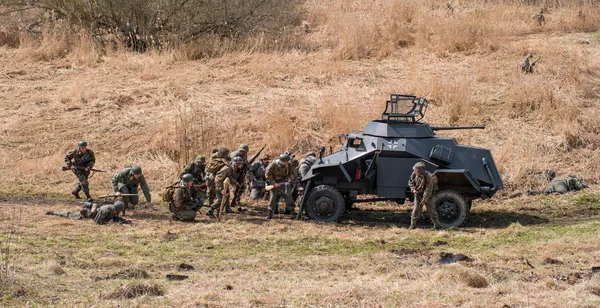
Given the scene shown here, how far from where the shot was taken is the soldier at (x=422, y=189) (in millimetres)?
13656

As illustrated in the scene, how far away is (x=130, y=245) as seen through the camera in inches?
495

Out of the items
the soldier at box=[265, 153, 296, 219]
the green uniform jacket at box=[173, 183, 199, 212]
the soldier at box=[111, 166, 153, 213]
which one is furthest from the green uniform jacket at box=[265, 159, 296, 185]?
the soldier at box=[111, 166, 153, 213]

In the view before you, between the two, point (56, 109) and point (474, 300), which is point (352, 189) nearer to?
point (474, 300)

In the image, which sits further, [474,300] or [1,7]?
[1,7]

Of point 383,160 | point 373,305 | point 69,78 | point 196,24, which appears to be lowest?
point 373,305

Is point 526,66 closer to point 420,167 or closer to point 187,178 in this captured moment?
point 420,167

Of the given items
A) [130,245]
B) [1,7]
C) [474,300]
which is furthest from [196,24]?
[474,300]

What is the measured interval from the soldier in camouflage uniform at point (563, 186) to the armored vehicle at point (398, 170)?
239cm

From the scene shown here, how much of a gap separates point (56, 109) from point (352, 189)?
10.1 meters

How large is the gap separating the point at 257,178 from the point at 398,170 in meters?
3.26

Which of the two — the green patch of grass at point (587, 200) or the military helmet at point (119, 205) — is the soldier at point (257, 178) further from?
the green patch of grass at point (587, 200)

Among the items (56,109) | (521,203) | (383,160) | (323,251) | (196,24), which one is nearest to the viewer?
(323,251)

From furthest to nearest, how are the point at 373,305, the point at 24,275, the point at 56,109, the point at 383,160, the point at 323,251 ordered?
the point at 56,109
the point at 383,160
the point at 323,251
the point at 24,275
the point at 373,305

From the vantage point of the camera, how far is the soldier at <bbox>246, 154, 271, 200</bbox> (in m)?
16.2
